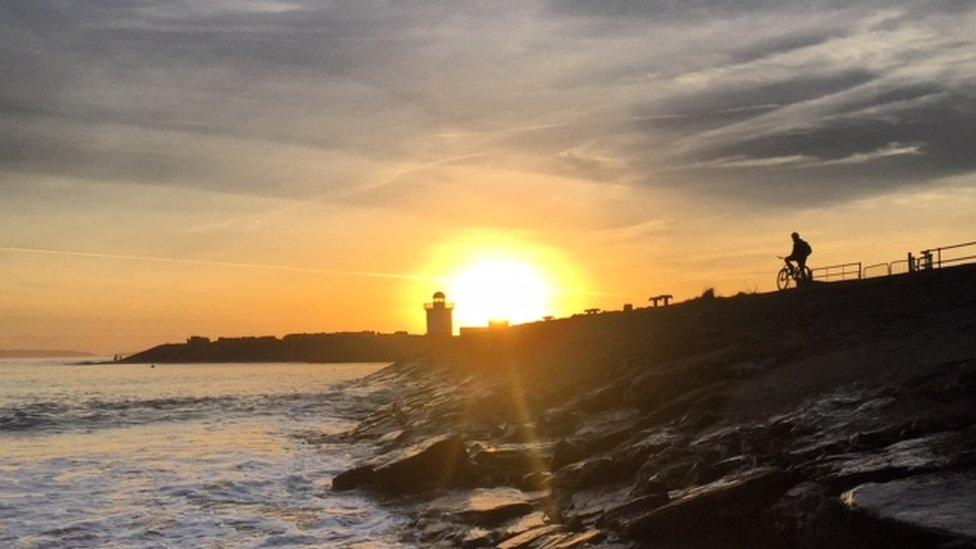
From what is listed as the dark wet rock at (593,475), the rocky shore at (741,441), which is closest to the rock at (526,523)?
the rocky shore at (741,441)

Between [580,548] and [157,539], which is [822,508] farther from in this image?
[157,539]

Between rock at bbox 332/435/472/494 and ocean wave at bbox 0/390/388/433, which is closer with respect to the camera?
rock at bbox 332/435/472/494

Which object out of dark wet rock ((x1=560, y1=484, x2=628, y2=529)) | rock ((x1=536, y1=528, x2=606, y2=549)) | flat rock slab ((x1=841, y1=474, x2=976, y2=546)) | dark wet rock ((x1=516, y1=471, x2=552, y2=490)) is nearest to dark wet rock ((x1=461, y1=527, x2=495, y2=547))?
dark wet rock ((x1=560, y1=484, x2=628, y2=529))

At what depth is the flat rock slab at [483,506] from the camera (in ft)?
41.8

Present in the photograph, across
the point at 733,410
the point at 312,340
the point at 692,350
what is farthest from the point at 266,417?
the point at 312,340

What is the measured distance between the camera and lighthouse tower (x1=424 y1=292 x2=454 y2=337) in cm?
9200

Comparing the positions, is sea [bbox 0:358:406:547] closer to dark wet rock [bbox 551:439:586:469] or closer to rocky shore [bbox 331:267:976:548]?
rocky shore [bbox 331:267:976:548]

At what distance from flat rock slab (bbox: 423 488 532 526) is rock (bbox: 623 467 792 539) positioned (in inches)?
133

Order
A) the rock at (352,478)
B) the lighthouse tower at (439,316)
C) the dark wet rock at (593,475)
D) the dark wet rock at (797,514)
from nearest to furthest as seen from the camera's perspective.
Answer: the dark wet rock at (797,514), the dark wet rock at (593,475), the rock at (352,478), the lighthouse tower at (439,316)

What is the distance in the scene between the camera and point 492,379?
115 ft

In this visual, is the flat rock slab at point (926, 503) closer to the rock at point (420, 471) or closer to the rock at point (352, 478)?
the rock at point (420, 471)

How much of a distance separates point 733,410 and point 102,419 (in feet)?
104

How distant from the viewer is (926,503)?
766 cm

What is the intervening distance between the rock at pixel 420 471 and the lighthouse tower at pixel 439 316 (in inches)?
2910
